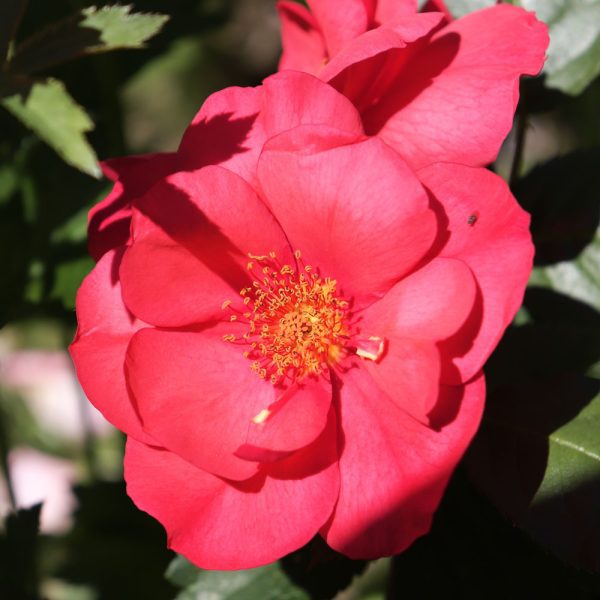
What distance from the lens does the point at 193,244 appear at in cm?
99

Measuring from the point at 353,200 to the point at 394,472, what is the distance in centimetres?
28

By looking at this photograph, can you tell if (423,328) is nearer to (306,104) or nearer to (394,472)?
(394,472)

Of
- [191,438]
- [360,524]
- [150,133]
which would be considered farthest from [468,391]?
[150,133]

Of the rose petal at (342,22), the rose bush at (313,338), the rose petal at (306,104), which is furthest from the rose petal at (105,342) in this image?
the rose petal at (342,22)

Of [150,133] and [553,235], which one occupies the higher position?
[553,235]

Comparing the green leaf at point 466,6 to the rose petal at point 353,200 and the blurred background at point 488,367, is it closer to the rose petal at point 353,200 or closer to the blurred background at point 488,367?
the blurred background at point 488,367

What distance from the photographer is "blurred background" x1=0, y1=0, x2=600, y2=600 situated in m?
1.02

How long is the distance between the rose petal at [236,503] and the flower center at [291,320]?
12cm

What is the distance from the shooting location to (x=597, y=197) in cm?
130

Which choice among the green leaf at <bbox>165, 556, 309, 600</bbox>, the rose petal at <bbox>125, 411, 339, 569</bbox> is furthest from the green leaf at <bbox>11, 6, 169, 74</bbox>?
the green leaf at <bbox>165, 556, 309, 600</bbox>

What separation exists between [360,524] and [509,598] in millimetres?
346

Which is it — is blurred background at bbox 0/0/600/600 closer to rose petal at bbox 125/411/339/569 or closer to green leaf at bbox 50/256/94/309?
green leaf at bbox 50/256/94/309

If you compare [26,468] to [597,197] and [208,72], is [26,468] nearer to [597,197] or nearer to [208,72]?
[208,72]

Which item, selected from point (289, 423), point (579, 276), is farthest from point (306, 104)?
point (579, 276)
